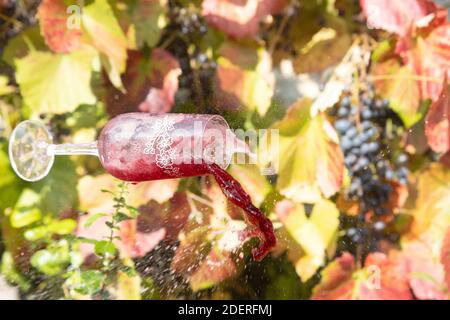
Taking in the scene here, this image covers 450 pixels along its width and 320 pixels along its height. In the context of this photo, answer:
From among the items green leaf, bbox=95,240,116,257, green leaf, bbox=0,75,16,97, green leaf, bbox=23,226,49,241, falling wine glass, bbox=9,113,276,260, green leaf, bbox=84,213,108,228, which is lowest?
green leaf, bbox=95,240,116,257

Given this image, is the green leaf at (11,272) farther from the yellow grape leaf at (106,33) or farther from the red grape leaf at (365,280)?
the red grape leaf at (365,280)

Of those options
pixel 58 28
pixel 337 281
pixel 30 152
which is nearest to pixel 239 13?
pixel 58 28

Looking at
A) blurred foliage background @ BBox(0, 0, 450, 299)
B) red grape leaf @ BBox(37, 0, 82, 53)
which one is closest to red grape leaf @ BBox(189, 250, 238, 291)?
blurred foliage background @ BBox(0, 0, 450, 299)

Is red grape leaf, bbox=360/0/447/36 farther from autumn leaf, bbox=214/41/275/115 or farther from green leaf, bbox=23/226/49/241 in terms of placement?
green leaf, bbox=23/226/49/241

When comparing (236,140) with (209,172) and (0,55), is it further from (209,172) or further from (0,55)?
(0,55)

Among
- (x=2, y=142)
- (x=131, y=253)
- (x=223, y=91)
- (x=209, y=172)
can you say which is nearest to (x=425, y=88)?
(x=223, y=91)

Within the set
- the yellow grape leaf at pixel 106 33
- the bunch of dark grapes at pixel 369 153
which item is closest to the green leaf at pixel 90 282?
the yellow grape leaf at pixel 106 33
